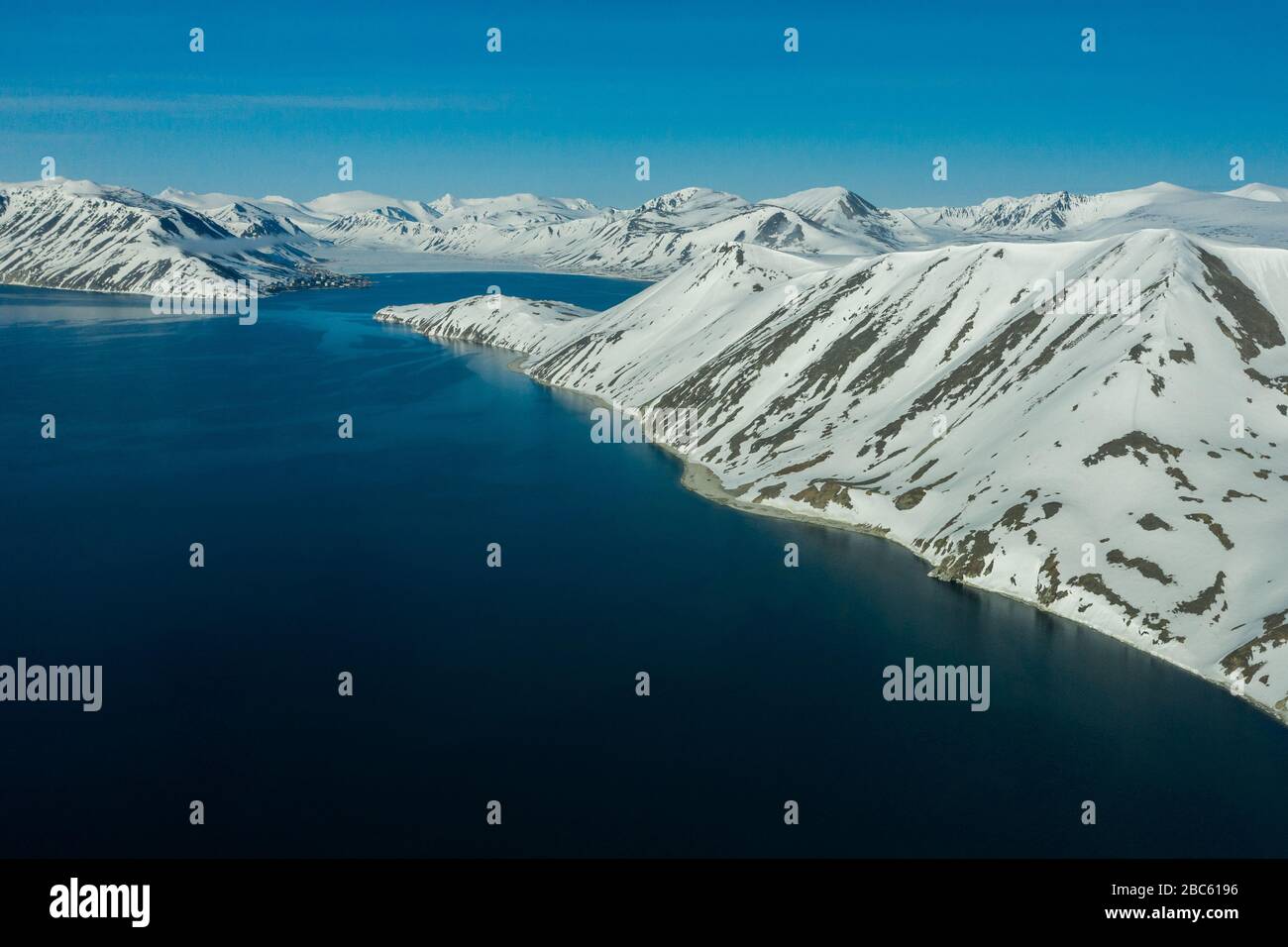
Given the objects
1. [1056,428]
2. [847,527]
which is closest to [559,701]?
[847,527]

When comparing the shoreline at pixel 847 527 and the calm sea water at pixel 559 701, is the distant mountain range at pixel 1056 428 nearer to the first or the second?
the shoreline at pixel 847 527

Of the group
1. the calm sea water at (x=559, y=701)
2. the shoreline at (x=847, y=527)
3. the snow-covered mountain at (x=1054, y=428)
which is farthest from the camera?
the snow-covered mountain at (x=1054, y=428)

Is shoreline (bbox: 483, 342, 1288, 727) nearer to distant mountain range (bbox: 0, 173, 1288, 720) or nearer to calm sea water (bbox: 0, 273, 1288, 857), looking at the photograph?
distant mountain range (bbox: 0, 173, 1288, 720)

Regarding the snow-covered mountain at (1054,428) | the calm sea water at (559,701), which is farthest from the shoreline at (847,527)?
the calm sea water at (559,701)

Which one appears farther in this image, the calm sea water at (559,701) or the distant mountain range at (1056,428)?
the distant mountain range at (1056,428)

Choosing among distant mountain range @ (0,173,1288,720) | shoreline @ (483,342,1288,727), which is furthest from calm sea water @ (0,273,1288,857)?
distant mountain range @ (0,173,1288,720)
